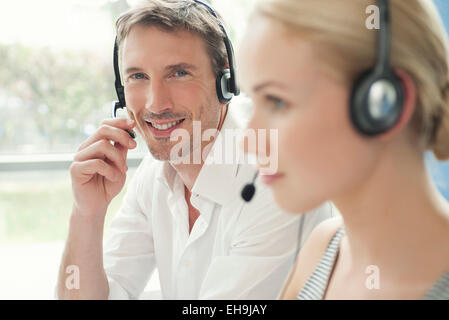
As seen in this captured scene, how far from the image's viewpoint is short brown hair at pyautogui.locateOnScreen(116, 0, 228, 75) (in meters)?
1.21

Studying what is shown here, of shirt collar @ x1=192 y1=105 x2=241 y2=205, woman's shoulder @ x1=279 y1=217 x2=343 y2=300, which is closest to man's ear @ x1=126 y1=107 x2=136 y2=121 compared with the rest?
shirt collar @ x1=192 y1=105 x2=241 y2=205

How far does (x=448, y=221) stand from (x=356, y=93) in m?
0.29

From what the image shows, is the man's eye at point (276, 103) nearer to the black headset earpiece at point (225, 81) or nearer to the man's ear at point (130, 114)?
the black headset earpiece at point (225, 81)

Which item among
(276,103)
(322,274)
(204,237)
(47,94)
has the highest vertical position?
(47,94)

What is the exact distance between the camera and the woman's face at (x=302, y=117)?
2.17ft

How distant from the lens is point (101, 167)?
3.90 ft

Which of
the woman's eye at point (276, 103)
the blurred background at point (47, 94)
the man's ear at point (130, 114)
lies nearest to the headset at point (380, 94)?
the woman's eye at point (276, 103)

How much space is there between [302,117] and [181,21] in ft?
2.21

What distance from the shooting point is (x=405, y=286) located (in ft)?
2.48

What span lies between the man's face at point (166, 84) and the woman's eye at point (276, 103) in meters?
0.57

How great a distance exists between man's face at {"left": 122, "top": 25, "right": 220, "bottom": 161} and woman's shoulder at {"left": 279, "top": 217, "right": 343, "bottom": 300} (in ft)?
1.67

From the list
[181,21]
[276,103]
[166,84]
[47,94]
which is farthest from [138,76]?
[47,94]

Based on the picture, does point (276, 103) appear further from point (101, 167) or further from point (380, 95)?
point (101, 167)

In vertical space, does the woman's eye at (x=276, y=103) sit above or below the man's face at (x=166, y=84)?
below
